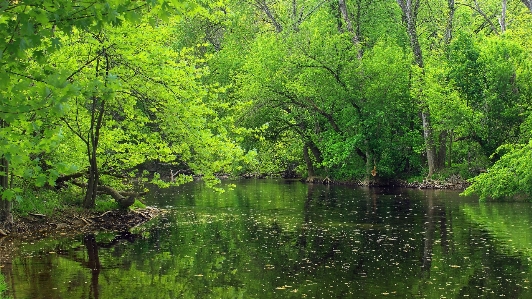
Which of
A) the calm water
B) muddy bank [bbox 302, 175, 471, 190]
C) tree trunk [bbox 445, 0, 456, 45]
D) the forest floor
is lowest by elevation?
the calm water

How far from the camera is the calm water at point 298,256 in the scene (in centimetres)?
1384

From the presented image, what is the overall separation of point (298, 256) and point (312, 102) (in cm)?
2883

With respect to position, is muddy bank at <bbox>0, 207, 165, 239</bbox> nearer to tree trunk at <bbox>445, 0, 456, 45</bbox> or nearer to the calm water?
the calm water

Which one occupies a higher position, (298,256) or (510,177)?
(510,177)

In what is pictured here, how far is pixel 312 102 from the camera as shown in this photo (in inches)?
1802

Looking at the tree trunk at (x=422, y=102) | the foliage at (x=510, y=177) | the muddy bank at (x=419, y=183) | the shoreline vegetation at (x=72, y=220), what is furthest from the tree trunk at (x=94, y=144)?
the tree trunk at (x=422, y=102)

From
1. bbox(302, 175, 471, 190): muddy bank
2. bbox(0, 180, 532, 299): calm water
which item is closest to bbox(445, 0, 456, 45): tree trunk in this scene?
bbox(302, 175, 471, 190): muddy bank

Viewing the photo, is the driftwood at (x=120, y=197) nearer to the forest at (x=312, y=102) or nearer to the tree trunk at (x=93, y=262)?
the forest at (x=312, y=102)

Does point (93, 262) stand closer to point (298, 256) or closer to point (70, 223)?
point (298, 256)

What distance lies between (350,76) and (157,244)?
26664 mm

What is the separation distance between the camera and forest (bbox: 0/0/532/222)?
2256cm

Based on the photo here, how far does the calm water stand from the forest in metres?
2.75

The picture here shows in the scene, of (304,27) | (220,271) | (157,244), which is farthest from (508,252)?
(304,27)

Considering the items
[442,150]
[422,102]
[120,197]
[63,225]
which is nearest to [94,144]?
[63,225]
